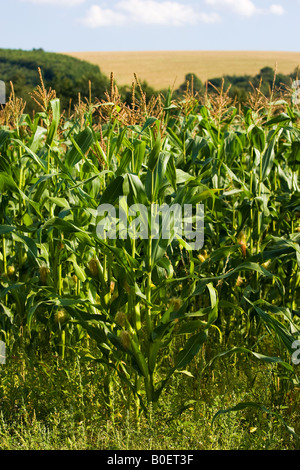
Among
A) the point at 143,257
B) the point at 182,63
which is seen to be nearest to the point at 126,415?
the point at 143,257

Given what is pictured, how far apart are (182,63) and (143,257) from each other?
231ft

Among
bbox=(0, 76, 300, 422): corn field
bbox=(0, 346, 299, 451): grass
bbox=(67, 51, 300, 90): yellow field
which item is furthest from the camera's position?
bbox=(67, 51, 300, 90): yellow field

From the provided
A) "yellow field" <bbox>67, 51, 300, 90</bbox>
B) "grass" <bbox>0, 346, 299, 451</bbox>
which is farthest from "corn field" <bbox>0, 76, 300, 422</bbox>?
"yellow field" <bbox>67, 51, 300, 90</bbox>

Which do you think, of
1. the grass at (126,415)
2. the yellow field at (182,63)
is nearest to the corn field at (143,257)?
the grass at (126,415)

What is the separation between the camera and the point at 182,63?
69.9m

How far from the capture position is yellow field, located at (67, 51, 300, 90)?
203 feet

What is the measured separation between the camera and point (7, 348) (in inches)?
173

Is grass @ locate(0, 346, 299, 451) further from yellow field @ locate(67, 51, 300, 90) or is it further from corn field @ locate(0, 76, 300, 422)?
yellow field @ locate(67, 51, 300, 90)

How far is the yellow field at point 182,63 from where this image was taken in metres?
61.9

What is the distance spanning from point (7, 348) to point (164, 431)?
1.71 meters

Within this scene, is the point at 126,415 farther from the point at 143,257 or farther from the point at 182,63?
the point at 182,63

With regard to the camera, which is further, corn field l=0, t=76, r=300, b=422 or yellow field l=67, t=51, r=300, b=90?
yellow field l=67, t=51, r=300, b=90

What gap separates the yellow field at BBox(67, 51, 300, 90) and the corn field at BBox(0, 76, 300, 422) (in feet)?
179

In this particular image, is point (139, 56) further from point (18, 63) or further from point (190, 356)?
point (190, 356)
